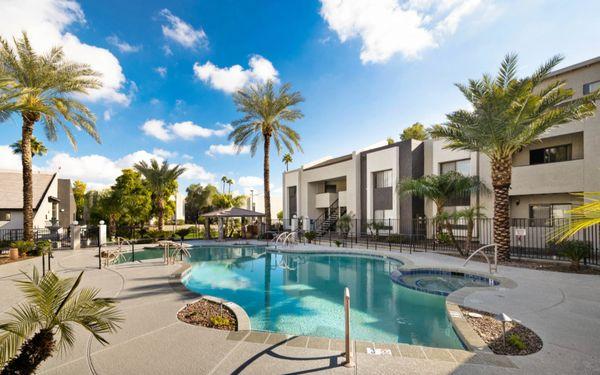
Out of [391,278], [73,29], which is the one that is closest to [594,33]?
[391,278]

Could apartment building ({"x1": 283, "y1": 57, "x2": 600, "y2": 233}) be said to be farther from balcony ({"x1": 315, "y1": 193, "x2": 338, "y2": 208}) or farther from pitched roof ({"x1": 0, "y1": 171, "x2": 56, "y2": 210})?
pitched roof ({"x1": 0, "y1": 171, "x2": 56, "y2": 210})

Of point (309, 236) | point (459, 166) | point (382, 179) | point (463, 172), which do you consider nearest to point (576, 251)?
point (463, 172)

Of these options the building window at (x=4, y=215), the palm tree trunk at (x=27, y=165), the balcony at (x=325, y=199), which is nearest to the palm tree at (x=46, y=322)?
the palm tree trunk at (x=27, y=165)

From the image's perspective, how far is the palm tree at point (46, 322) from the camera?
9.45 ft

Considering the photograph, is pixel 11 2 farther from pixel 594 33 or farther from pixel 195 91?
pixel 594 33

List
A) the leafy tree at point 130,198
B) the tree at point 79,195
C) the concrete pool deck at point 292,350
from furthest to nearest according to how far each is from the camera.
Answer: the tree at point 79,195 → the leafy tree at point 130,198 → the concrete pool deck at point 292,350

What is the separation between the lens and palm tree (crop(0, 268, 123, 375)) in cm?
288

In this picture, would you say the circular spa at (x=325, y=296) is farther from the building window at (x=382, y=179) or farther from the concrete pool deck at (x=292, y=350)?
the building window at (x=382, y=179)

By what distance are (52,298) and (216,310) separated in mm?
4004

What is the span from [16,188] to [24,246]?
1579 centimetres

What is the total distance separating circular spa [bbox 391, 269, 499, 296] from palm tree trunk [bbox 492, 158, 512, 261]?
352cm

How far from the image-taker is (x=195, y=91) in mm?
20828

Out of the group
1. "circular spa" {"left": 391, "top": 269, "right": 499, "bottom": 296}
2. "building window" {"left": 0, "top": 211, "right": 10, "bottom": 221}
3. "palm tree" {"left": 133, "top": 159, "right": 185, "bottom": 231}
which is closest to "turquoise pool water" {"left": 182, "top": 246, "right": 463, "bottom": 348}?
"circular spa" {"left": 391, "top": 269, "right": 499, "bottom": 296}

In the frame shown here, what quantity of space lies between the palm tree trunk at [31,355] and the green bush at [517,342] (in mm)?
6654
